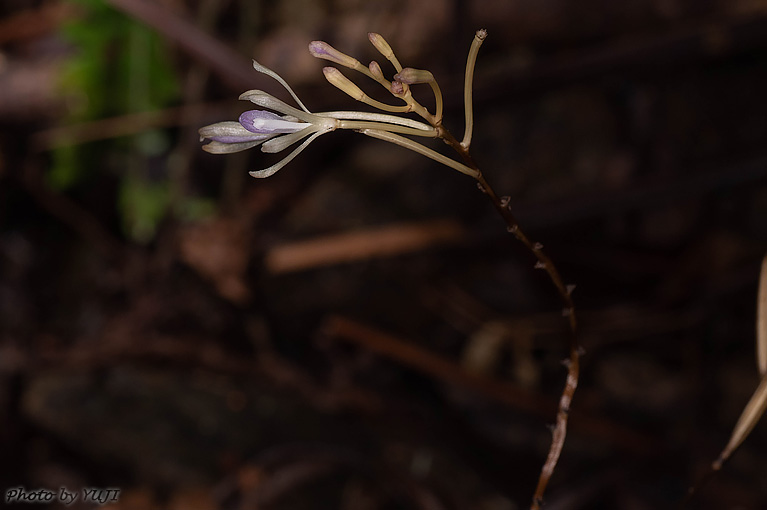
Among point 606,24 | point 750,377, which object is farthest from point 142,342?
point 750,377

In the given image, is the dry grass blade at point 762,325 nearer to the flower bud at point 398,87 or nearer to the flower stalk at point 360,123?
the flower stalk at point 360,123

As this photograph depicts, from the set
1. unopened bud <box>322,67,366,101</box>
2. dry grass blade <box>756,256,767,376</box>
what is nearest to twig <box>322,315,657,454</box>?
dry grass blade <box>756,256,767,376</box>

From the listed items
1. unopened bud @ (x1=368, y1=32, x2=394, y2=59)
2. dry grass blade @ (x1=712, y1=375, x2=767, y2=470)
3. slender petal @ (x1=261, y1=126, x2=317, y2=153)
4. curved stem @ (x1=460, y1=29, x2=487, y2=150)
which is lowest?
slender petal @ (x1=261, y1=126, x2=317, y2=153)

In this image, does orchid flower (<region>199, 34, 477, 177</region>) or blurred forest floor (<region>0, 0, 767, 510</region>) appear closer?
orchid flower (<region>199, 34, 477, 177</region>)

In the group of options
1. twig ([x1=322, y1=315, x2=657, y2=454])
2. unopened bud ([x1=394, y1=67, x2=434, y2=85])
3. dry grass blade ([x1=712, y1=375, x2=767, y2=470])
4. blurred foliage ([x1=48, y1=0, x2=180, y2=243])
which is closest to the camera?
unopened bud ([x1=394, y1=67, x2=434, y2=85])

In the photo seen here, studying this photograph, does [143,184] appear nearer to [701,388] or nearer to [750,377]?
[701,388]

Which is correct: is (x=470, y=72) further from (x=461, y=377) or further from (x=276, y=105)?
(x=461, y=377)

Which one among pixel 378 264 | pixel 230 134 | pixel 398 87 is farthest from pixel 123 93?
pixel 398 87

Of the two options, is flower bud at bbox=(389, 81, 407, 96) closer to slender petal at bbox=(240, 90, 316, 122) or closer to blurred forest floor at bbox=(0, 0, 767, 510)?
slender petal at bbox=(240, 90, 316, 122)
